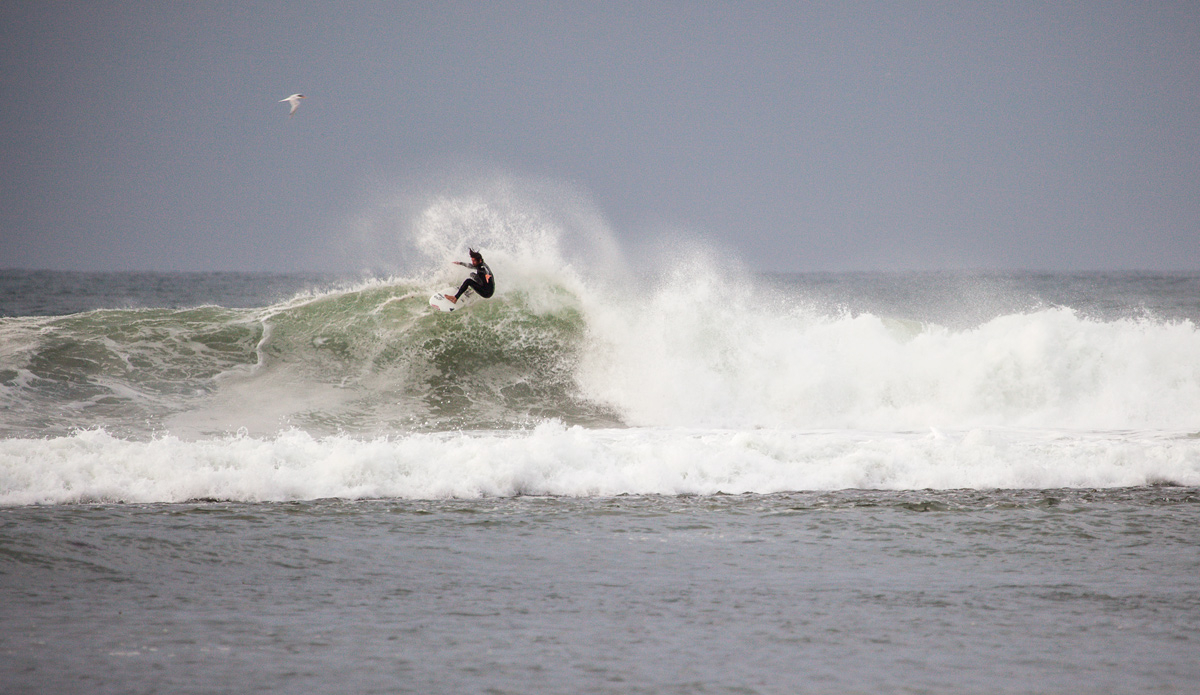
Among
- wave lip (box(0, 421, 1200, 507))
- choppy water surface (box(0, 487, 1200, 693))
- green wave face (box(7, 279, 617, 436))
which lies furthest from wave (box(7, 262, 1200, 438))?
choppy water surface (box(0, 487, 1200, 693))

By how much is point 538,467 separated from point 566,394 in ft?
17.9

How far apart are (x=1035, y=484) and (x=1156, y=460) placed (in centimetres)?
188

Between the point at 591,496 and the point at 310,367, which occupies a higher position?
the point at 310,367

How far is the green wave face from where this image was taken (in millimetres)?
14547

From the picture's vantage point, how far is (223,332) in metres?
18.2

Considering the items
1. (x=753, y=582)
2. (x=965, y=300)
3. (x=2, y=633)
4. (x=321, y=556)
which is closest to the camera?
(x=2, y=633)

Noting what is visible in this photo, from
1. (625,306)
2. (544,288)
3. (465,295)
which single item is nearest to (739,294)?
(625,306)

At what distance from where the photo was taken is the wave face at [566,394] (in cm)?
1100

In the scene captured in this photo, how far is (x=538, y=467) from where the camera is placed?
36.3 feet

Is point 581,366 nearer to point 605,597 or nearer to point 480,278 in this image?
point 480,278

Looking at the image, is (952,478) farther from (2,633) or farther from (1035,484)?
(2,633)

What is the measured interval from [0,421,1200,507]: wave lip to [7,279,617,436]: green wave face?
2384mm

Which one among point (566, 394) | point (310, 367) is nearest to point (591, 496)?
point (566, 394)

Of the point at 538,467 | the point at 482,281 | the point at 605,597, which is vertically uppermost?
the point at 482,281
